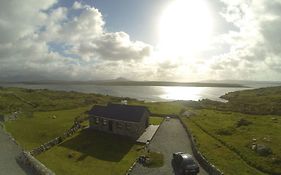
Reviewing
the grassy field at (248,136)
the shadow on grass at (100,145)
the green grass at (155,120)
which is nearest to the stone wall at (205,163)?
the grassy field at (248,136)

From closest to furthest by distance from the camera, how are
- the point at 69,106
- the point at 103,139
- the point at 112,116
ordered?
the point at 103,139 < the point at 112,116 < the point at 69,106

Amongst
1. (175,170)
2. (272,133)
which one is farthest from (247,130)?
(175,170)

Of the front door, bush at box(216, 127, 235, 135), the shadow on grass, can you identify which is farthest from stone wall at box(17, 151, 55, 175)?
bush at box(216, 127, 235, 135)

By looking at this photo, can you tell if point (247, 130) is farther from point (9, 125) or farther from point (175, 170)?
point (9, 125)

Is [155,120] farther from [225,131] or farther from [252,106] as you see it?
[252,106]

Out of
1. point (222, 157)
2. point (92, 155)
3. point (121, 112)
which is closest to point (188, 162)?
point (222, 157)

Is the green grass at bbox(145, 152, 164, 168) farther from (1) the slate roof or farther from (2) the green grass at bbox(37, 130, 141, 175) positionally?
(1) the slate roof
